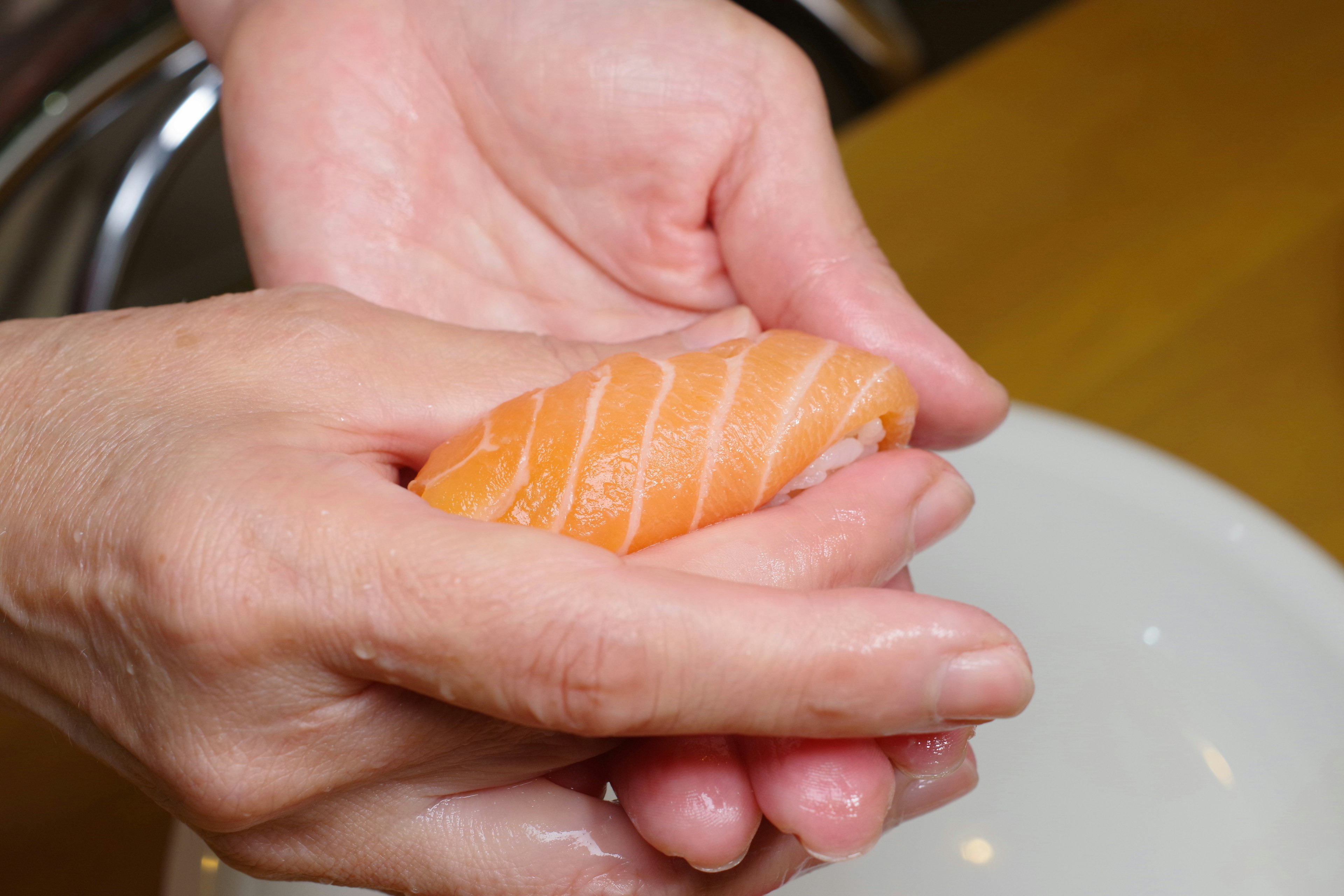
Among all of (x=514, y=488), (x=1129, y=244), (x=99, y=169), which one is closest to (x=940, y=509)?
(x=514, y=488)

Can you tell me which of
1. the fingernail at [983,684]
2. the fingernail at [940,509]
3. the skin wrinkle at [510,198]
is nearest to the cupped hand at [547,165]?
the skin wrinkle at [510,198]

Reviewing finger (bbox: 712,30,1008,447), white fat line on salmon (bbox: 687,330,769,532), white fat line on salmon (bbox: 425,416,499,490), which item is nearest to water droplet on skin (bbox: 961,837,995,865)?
finger (bbox: 712,30,1008,447)

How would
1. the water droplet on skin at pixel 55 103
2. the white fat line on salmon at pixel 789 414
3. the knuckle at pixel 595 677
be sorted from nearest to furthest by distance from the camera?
1. the knuckle at pixel 595 677
2. the white fat line on salmon at pixel 789 414
3. the water droplet on skin at pixel 55 103

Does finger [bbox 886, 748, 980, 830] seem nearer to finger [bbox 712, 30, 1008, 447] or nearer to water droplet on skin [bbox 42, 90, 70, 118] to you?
finger [bbox 712, 30, 1008, 447]

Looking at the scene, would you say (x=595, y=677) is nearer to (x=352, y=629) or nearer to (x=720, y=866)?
(x=352, y=629)

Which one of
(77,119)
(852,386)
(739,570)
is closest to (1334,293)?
(852,386)

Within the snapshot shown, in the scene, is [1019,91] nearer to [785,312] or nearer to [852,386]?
[785,312]

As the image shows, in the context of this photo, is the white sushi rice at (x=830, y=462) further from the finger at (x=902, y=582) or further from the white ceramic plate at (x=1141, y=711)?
the white ceramic plate at (x=1141, y=711)
